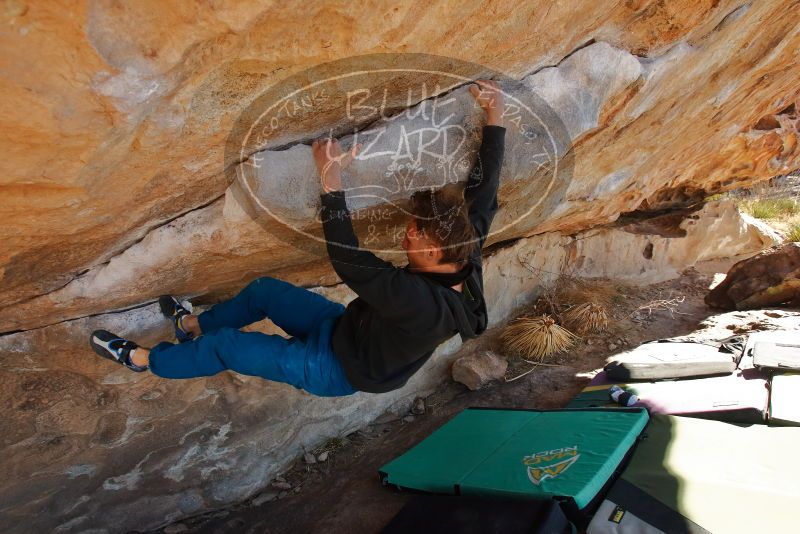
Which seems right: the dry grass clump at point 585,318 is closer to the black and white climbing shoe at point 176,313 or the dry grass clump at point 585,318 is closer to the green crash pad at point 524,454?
the green crash pad at point 524,454

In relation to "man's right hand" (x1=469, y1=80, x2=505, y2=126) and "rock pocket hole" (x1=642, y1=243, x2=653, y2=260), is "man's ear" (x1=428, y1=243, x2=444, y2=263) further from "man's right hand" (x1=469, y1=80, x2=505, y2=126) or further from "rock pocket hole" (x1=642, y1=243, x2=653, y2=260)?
Result: "rock pocket hole" (x1=642, y1=243, x2=653, y2=260)

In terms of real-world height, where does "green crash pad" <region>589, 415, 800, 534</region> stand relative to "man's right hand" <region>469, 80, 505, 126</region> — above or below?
below

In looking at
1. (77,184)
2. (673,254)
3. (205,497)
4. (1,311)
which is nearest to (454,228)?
(77,184)

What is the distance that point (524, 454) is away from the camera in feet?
10.2

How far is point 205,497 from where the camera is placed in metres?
3.16

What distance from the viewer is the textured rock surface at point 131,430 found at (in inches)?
100

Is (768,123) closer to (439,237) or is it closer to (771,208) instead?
(771,208)

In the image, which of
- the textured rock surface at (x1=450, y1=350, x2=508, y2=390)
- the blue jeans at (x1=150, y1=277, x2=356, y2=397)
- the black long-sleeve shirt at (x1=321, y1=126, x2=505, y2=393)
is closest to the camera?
the black long-sleeve shirt at (x1=321, y1=126, x2=505, y2=393)

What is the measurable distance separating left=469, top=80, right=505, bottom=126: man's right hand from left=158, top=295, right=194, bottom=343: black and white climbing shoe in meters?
1.61

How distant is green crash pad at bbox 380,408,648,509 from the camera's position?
9.17 feet

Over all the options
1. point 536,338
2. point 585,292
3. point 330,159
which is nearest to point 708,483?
→ point 536,338

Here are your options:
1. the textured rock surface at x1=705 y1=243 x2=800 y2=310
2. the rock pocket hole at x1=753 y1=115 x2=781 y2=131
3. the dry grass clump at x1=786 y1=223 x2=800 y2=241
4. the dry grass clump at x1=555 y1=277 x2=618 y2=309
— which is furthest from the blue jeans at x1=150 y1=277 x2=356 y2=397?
the dry grass clump at x1=786 y1=223 x2=800 y2=241

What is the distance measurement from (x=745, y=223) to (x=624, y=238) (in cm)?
214

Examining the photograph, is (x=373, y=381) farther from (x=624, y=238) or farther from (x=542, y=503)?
(x=624, y=238)
